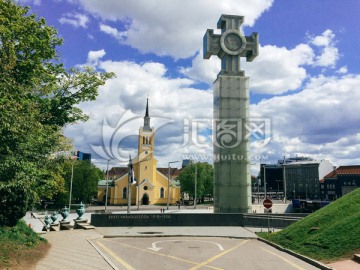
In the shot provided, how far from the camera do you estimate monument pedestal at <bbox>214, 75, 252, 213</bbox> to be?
3488 centimetres

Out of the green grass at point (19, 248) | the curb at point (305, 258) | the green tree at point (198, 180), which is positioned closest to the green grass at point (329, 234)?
the curb at point (305, 258)

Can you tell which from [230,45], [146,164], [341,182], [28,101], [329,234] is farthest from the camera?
[341,182]

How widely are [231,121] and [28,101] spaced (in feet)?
83.4

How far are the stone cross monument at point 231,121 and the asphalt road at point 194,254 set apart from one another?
13320 mm

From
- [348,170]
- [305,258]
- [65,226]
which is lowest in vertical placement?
[65,226]

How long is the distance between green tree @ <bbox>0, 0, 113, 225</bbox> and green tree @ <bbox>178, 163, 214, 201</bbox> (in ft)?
216

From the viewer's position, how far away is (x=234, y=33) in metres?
37.8

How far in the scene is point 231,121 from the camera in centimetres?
3572

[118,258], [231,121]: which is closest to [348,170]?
[231,121]

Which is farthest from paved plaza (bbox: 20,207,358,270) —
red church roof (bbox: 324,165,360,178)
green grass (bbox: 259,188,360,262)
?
red church roof (bbox: 324,165,360,178)

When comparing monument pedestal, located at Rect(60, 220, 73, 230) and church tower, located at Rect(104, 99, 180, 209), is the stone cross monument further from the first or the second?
church tower, located at Rect(104, 99, 180, 209)

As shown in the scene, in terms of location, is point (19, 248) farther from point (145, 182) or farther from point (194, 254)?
point (145, 182)

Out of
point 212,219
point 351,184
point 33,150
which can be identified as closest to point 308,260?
point 33,150

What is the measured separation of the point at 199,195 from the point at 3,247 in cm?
7626
